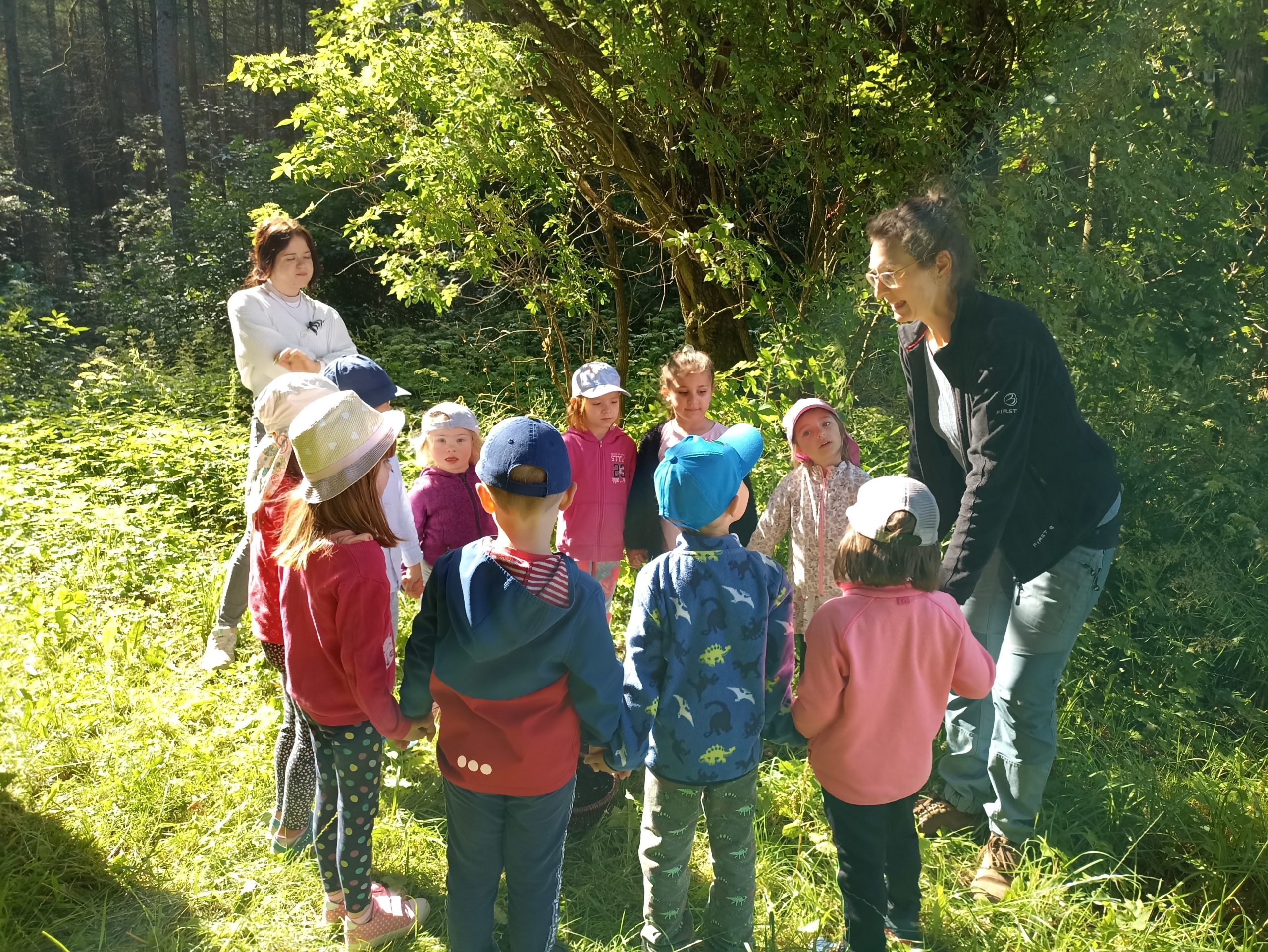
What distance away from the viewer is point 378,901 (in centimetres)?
268

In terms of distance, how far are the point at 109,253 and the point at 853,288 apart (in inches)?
712

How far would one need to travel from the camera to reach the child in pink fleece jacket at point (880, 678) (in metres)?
2.24

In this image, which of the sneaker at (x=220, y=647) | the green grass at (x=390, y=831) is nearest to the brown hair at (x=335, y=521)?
the green grass at (x=390, y=831)

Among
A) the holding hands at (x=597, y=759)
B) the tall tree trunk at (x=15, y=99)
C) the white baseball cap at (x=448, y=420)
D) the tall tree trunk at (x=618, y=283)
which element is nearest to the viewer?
the holding hands at (x=597, y=759)

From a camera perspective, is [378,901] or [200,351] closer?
[378,901]

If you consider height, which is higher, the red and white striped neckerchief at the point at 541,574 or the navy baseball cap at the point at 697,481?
the navy baseball cap at the point at 697,481

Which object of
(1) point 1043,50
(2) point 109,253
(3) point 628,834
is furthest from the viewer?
(2) point 109,253

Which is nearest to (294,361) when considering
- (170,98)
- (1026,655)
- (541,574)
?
(541,574)

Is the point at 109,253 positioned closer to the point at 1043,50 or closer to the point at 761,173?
the point at 761,173

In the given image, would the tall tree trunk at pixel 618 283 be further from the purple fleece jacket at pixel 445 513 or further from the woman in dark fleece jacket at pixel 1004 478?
the woman in dark fleece jacket at pixel 1004 478

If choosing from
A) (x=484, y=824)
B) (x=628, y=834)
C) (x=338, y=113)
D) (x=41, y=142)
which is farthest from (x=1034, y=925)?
(x=41, y=142)

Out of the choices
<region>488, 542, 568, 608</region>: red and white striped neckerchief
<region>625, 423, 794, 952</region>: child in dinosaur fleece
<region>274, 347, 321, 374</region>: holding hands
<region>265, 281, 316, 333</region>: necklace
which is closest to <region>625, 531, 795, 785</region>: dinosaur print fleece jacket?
<region>625, 423, 794, 952</region>: child in dinosaur fleece

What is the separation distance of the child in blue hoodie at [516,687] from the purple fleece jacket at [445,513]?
1146 mm

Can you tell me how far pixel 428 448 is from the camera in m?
3.39
